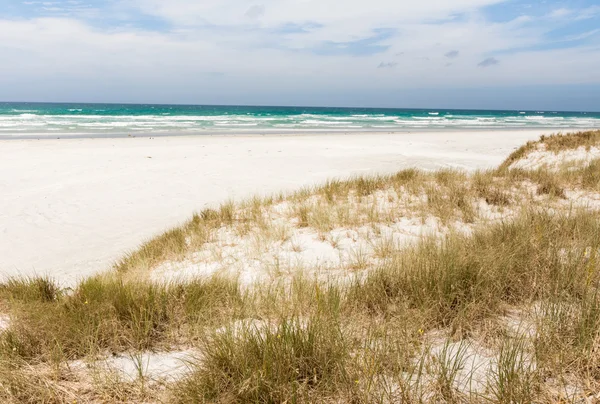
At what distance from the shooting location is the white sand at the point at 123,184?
6551 millimetres

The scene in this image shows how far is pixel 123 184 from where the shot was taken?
426 inches

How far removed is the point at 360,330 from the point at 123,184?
385 inches

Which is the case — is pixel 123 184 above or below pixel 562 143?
below

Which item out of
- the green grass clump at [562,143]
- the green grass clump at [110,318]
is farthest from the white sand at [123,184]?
the green grass clump at [110,318]

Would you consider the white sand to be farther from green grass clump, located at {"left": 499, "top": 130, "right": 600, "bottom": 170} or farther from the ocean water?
the ocean water

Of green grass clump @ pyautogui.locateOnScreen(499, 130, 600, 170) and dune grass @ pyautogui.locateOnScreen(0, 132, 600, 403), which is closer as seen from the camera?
dune grass @ pyautogui.locateOnScreen(0, 132, 600, 403)

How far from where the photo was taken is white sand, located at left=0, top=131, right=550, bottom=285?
6.55 m

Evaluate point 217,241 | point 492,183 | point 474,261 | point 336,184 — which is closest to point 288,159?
point 336,184

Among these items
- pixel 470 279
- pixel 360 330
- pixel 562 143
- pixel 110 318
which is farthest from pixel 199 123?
pixel 360 330

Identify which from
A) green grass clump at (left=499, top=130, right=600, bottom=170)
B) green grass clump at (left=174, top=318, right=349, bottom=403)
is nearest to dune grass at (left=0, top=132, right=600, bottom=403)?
green grass clump at (left=174, top=318, right=349, bottom=403)

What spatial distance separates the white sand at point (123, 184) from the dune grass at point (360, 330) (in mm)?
2467

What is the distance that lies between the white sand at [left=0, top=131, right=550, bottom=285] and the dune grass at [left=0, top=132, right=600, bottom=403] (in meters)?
2.47

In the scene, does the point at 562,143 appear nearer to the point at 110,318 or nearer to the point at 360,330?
the point at 360,330

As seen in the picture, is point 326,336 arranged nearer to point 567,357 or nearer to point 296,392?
point 296,392
